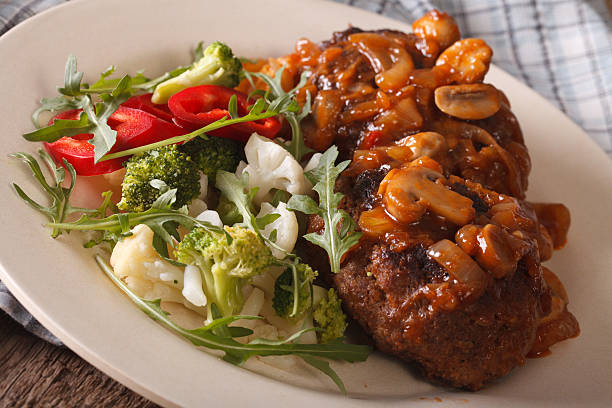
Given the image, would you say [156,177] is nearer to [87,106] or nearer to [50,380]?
[87,106]

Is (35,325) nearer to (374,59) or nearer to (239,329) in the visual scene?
(239,329)

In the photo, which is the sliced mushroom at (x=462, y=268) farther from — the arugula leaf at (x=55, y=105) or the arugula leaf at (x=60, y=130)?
the arugula leaf at (x=55, y=105)

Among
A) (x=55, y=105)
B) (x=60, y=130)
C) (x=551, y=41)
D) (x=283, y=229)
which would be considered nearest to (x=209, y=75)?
(x=55, y=105)

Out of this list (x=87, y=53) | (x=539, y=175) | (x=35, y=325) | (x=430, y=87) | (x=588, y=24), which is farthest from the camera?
(x=588, y=24)

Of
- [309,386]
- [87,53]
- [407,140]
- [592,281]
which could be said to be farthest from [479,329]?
[87,53]

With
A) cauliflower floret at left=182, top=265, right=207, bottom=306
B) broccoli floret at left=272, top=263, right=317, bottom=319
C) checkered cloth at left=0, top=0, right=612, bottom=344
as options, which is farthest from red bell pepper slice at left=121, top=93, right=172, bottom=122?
checkered cloth at left=0, top=0, right=612, bottom=344

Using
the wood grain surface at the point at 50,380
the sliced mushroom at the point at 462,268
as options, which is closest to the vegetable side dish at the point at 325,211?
the sliced mushroom at the point at 462,268

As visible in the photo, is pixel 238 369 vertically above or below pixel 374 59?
below
